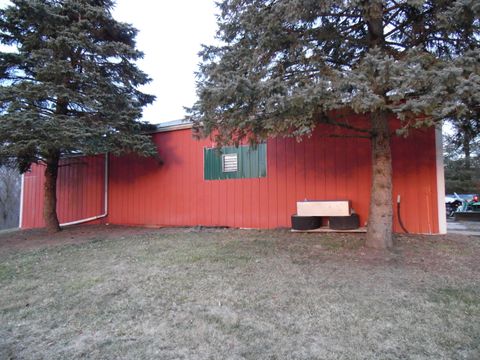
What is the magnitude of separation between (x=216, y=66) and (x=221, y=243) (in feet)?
9.89

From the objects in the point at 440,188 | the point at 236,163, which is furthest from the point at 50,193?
the point at 440,188

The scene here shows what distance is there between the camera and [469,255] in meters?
4.17

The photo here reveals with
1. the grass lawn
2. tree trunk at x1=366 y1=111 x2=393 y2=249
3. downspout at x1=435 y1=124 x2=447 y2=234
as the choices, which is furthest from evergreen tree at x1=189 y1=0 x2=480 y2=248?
downspout at x1=435 y1=124 x2=447 y2=234

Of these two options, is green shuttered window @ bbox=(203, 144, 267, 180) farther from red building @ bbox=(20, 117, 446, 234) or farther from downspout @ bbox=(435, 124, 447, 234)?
downspout @ bbox=(435, 124, 447, 234)

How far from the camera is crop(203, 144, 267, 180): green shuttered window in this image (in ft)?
23.8

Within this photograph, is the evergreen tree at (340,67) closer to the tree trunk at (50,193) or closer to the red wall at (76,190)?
the tree trunk at (50,193)

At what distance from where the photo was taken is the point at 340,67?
4.62 metres

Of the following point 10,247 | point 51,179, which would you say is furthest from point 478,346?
point 51,179

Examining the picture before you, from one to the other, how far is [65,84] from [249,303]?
21.7ft

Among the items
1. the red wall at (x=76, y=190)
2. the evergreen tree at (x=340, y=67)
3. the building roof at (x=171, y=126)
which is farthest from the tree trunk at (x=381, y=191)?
the red wall at (x=76, y=190)

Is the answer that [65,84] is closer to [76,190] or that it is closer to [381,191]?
[76,190]

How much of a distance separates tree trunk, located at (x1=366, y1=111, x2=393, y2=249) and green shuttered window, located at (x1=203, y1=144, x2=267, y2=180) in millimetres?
3077

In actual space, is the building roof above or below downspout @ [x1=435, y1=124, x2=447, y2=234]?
above

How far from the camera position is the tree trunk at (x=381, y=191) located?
14.5 feet
